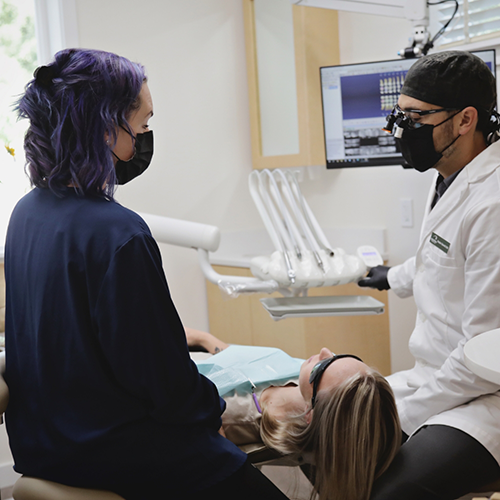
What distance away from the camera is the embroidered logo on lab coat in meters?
1.38

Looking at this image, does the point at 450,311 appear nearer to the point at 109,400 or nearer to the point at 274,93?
the point at 109,400

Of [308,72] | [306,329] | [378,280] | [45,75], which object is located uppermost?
[308,72]

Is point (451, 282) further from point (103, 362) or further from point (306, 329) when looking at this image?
point (306, 329)

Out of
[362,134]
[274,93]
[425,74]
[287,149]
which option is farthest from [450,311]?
[274,93]

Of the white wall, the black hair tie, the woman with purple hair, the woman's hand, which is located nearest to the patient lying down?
the woman with purple hair

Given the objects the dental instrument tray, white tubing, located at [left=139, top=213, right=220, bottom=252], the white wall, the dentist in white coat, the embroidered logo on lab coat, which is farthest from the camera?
the white wall

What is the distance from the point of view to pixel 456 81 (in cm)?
139

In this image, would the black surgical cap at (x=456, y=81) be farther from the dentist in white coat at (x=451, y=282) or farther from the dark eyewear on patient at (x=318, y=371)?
the dark eyewear on patient at (x=318, y=371)

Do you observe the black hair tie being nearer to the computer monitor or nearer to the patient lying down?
the patient lying down

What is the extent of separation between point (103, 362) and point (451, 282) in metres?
0.86

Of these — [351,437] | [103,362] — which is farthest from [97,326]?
[351,437]

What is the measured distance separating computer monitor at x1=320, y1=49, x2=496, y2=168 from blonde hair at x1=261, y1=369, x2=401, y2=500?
139cm

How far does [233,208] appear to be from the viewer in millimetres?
2984

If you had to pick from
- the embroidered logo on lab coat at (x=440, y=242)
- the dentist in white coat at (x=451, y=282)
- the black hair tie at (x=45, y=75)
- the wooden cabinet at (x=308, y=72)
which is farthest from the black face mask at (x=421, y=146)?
the wooden cabinet at (x=308, y=72)
